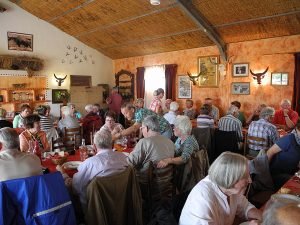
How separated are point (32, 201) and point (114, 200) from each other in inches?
24.7

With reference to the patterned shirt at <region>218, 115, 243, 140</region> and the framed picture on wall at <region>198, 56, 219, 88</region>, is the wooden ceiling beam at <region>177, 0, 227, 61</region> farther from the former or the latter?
the patterned shirt at <region>218, 115, 243, 140</region>

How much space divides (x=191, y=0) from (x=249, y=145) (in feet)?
10.9

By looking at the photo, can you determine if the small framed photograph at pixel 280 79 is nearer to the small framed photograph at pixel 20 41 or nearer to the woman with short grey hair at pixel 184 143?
the woman with short grey hair at pixel 184 143

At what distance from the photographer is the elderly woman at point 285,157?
9.51ft

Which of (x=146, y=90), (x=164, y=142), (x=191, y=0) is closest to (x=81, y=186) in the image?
(x=164, y=142)

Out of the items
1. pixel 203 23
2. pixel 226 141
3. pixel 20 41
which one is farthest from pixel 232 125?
pixel 20 41

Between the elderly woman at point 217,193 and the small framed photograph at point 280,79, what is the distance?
5394 millimetres

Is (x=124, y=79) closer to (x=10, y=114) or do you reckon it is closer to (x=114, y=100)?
(x=114, y=100)

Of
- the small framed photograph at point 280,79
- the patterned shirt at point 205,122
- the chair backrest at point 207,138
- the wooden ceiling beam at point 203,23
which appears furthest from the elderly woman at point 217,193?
the small framed photograph at point 280,79

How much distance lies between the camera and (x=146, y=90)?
944 centimetres

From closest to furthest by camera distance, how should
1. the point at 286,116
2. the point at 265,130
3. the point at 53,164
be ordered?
the point at 53,164 < the point at 265,130 < the point at 286,116

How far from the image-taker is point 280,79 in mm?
6281

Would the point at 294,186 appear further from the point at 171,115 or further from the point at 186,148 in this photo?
the point at 171,115

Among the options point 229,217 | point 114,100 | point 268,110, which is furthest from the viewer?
point 114,100
